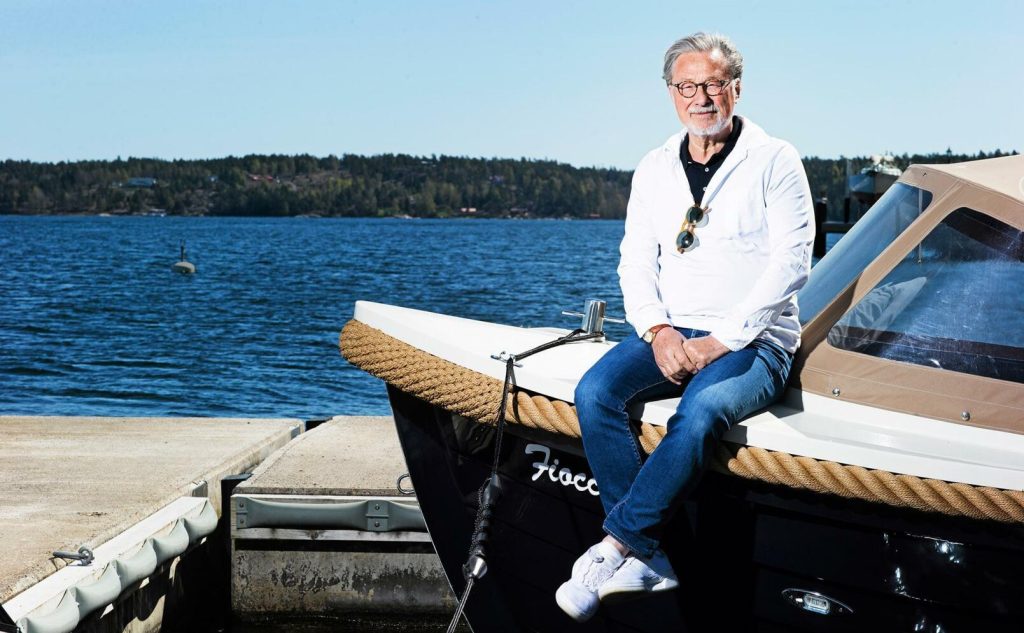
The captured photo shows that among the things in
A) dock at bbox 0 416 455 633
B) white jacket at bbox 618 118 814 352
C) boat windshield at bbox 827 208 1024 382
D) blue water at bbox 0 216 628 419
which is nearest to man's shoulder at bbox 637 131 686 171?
white jacket at bbox 618 118 814 352

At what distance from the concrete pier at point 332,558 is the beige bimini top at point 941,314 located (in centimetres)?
258

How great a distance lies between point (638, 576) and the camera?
3562 mm

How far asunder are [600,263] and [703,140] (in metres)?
63.0

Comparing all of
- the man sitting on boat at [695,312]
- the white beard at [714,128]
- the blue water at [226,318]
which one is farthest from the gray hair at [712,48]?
the blue water at [226,318]

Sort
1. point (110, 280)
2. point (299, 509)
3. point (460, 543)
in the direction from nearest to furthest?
point (460, 543) → point (299, 509) → point (110, 280)

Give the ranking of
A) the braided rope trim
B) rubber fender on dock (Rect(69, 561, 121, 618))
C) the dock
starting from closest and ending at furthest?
1. the braided rope trim
2. rubber fender on dock (Rect(69, 561, 121, 618))
3. the dock

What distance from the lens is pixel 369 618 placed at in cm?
586

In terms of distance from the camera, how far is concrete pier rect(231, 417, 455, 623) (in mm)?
5730

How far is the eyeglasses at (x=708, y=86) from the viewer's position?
367 centimetres

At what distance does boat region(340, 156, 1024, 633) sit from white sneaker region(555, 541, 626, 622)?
23 cm

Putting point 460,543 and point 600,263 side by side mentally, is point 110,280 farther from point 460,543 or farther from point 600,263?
point 460,543

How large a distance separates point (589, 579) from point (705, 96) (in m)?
1.49

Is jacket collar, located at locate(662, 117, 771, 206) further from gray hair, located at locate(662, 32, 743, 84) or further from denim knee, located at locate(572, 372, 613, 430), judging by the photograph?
denim knee, located at locate(572, 372, 613, 430)

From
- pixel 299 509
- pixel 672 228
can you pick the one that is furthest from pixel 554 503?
pixel 299 509
